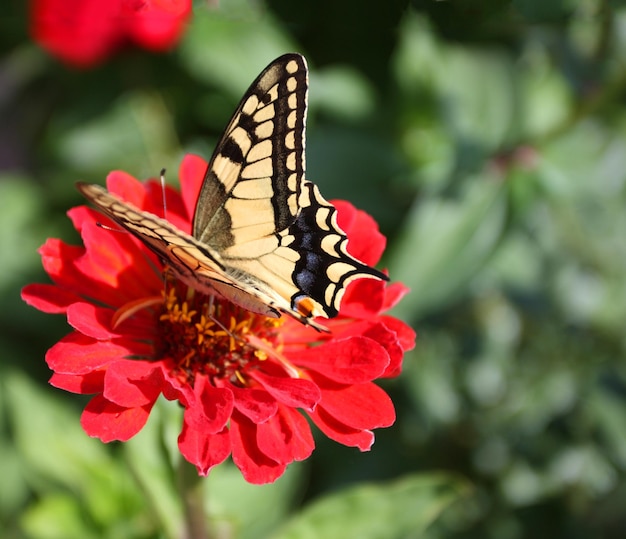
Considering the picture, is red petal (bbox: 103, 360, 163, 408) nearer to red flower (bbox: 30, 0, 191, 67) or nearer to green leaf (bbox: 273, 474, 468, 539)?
green leaf (bbox: 273, 474, 468, 539)

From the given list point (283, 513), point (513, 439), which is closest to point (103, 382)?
point (283, 513)

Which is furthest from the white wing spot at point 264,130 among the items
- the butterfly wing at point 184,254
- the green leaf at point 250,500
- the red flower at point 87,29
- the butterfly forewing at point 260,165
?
the red flower at point 87,29

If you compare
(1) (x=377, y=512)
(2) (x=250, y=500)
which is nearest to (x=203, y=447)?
(1) (x=377, y=512)

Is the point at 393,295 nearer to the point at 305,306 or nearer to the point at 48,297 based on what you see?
the point at 305,306

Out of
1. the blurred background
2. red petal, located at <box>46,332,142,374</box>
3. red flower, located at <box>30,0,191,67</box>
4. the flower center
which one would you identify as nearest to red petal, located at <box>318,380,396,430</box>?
the flower center

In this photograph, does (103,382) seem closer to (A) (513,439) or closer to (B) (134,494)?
(B) (134,494)

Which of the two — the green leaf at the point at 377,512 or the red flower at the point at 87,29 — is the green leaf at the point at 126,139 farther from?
the green leaf at the point at 377,512
